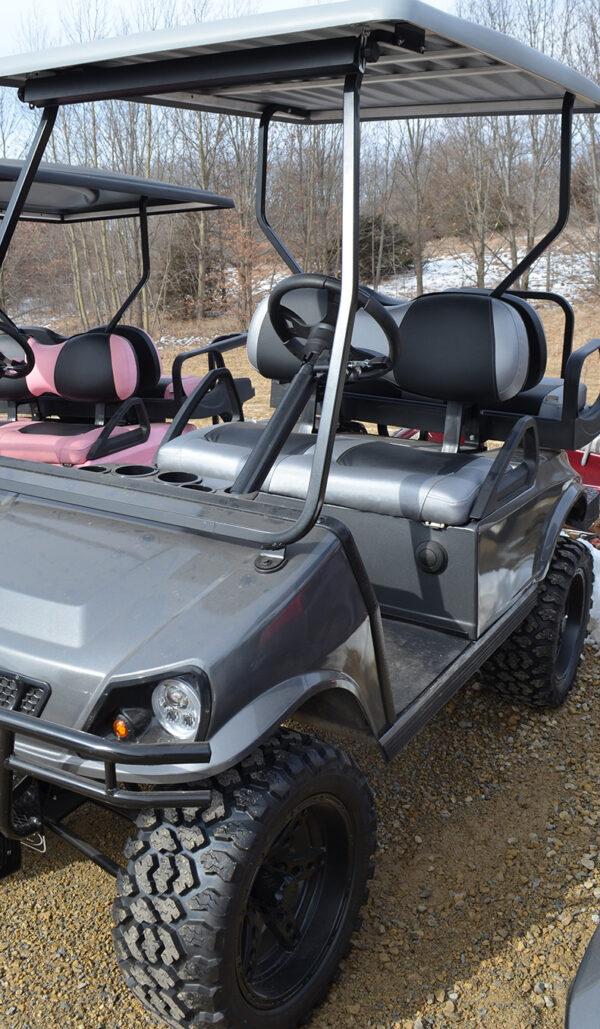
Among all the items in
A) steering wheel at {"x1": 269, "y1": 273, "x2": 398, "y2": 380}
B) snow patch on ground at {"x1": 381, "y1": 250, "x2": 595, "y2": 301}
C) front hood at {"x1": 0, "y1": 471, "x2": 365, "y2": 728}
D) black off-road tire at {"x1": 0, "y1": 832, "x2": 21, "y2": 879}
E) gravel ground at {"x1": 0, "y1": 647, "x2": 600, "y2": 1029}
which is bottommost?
snow patch on ground at {"x1": 381, "y1": 250, "x2": 595, "y2": 301}

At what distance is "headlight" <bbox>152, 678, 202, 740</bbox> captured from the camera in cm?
147

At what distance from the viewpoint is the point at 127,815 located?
186 centimetres

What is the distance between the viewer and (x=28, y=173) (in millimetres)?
2293

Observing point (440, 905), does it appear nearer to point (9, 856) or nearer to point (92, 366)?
point (9, 856)

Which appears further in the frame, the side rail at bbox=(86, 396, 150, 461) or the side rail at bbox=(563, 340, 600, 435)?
the side rail at bbox=(86, 396, 150, 461)

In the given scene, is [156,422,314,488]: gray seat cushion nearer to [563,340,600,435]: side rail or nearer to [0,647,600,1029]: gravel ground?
[563,340,600,435]: side rail

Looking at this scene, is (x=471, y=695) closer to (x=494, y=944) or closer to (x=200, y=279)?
(x=494, y=944)

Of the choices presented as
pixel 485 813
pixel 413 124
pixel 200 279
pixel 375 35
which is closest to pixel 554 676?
pixel 485 813

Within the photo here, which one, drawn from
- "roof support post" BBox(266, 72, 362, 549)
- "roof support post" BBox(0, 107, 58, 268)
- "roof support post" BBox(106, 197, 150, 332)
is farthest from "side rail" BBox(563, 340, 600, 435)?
"roof support post" BBox(106, 197, 150, 332)

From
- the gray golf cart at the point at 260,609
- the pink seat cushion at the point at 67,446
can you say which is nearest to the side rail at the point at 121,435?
the pink seat cushion at the point at 67,446

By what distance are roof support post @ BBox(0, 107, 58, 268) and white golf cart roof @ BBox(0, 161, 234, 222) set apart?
139 centimetres

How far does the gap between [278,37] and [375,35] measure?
0.65 feet

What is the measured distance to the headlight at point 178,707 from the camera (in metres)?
1.47

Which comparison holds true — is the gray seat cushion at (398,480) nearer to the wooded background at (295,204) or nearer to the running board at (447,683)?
the running board at (447,683)
